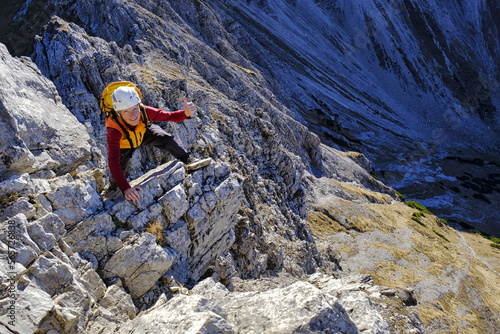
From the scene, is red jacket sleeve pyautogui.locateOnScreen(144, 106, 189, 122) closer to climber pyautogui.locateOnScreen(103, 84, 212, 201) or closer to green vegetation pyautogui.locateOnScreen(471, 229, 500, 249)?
climber pyautogui.locateOnScreen(103, 84, 212, 201)

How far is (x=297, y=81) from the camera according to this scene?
280 ft

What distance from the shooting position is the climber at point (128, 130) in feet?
30.2

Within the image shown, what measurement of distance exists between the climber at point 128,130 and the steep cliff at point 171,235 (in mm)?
844

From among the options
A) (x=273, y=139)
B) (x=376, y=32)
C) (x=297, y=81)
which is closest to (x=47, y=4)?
A: (x=273, y=139)

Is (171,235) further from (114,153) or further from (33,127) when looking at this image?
(33,127)

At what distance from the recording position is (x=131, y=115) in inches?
376

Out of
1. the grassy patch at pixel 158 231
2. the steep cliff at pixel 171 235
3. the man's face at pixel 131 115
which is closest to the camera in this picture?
the steep cliff at pixel 171 235

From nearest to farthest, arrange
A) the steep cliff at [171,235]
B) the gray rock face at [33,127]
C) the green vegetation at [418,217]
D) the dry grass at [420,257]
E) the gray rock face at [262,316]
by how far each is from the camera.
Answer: the gray rock face at [262,316] → the steep cliff at [171,235] → the gray rock face at [33,127] → the dry grass at [420,257] → the green vegetation at [418,217]

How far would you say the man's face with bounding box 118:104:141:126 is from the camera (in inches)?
373

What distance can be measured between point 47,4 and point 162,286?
50382mm

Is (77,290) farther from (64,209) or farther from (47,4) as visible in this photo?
(47,4)

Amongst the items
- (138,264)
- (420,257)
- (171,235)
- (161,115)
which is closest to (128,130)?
(161,115)

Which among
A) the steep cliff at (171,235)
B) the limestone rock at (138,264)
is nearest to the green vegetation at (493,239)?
the steep cliff at (171,235)

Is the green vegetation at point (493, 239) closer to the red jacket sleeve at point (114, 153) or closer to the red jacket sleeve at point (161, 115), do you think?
the red jacket sleeve at point (161, 115)
